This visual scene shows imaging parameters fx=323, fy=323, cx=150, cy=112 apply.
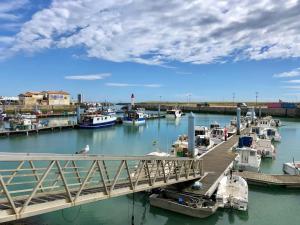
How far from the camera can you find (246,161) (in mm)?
33094

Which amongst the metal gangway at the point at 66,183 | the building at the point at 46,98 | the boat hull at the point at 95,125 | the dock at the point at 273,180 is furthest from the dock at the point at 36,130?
the building at the point at 46,98

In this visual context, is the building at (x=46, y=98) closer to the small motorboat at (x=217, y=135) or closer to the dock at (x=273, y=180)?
the small motorboat at (x=217, y=135)

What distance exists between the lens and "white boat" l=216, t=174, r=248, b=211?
21.3 metres

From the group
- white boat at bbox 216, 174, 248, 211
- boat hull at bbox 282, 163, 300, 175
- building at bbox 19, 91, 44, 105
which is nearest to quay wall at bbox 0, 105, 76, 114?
building at bbox 19, 91, 44, 105

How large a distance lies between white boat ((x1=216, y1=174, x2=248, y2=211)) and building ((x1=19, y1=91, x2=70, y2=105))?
138404mm

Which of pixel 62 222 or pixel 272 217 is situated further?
pixel 272 217

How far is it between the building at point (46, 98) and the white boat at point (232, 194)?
13840 cm

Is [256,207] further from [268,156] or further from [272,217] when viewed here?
[268,156]

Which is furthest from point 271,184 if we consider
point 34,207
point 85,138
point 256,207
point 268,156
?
point 85,138

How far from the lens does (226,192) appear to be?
2264 centimetres

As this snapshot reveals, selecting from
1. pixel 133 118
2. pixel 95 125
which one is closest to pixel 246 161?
pixel 95 125

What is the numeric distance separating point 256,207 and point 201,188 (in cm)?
428

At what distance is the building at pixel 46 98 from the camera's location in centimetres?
15288

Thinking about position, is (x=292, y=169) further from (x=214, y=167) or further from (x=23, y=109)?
(x=23, y=109)
